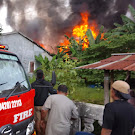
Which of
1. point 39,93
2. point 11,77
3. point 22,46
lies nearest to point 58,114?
point 11,77

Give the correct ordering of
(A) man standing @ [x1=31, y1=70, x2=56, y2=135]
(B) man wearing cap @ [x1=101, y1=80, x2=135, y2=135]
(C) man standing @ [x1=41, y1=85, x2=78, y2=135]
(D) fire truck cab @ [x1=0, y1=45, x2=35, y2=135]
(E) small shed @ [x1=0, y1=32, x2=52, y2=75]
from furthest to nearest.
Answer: (E) small shed @ [x1=0, y1=32, x2=52, y2=75], (A) man standing @ [x1=31, y1=70, x2=56, y2=135], (C) man standing @ [x1=41, y1=85, x2=78, y2=135], (D) fire truck cab @ [x1=0, y1=45, x2=35, y2=135], (B) man wearing cap @ [x1=101, y1=80, x2=135, y2=135]

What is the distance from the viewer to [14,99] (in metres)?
2.48

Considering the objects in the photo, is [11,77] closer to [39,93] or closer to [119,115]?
[39,93]

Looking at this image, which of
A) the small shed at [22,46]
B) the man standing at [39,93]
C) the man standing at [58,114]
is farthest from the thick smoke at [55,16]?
the man standing at [58,114]

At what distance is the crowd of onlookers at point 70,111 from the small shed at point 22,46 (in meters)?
15.7

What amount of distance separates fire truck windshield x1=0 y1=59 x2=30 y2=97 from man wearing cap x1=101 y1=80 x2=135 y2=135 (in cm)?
149

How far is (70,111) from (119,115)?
114cm

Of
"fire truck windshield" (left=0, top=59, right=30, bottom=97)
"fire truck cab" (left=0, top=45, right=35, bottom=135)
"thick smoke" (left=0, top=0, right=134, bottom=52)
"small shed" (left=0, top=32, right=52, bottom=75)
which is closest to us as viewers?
"fire truck cab" (left=0, top=45, right=35, bottom=135)

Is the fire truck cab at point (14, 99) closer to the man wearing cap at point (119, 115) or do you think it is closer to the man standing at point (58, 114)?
the man standing at point (58, 114)

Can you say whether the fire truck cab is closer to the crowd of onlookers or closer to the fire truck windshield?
the fire truck windshield

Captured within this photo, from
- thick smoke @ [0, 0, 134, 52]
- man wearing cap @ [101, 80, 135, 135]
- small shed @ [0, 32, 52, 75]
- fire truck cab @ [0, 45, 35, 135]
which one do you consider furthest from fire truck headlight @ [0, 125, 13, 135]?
thick smoke @ [0, 0, 134, 52]

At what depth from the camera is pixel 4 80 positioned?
2631 mm

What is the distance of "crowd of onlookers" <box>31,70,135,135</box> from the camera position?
198 centimetres

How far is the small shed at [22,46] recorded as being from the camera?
61.4 feet
